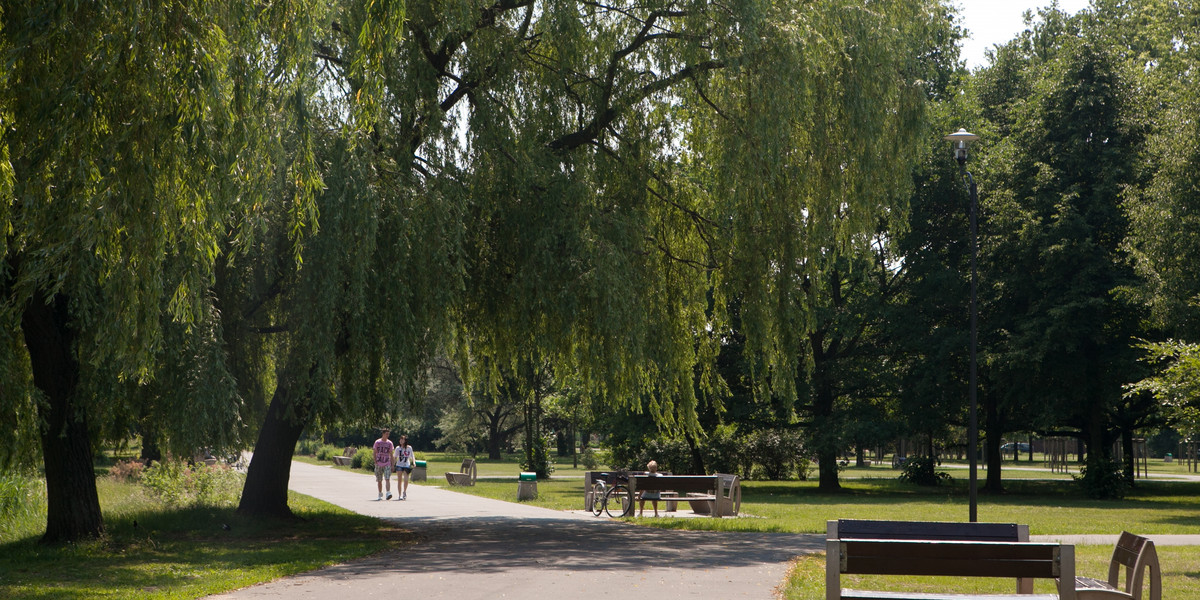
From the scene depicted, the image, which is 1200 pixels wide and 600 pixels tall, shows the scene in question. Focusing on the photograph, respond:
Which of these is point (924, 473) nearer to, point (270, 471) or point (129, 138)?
point (270, 471)

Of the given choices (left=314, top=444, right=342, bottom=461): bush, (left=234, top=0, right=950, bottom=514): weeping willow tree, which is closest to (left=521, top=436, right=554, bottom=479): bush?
(left=234, top=0, right=950, bottom=514): weeping willow tree

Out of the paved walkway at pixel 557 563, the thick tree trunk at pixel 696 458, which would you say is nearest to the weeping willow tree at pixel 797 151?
the paved walkway at pixel 557 563

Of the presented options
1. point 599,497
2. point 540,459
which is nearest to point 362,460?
→ point 540,459

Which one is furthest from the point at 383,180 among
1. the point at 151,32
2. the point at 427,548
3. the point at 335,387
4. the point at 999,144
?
the point at 999,144

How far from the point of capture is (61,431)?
44.9ft

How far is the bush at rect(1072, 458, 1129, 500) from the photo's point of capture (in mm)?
30688

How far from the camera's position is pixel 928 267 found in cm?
3338

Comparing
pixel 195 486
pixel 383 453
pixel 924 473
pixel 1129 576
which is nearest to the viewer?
pixel 1129 576

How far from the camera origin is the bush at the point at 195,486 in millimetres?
19984

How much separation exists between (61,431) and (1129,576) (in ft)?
40.3

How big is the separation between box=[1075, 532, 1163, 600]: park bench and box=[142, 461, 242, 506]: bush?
1574 centimetres

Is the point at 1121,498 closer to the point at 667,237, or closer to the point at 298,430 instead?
the point at 667,237

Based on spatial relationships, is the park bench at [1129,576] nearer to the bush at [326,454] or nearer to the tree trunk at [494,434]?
the bush at [326,454]

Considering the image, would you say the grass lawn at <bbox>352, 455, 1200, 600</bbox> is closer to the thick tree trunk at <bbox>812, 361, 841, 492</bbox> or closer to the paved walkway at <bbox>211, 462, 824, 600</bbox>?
the thick tree trunk at <bbox>812, 361, 841, 492</bbox>
